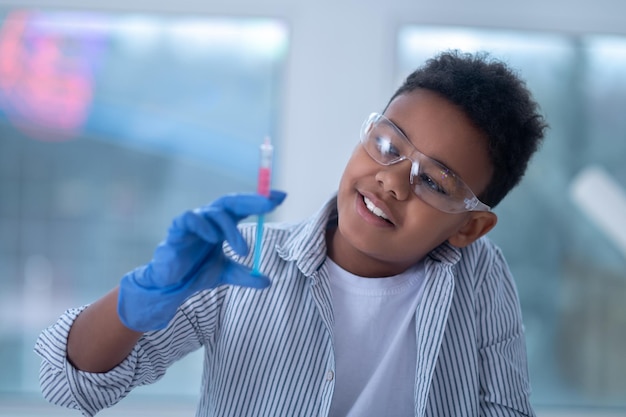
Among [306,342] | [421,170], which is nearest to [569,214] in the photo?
[421,170]

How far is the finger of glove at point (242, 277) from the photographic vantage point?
3.80 ft

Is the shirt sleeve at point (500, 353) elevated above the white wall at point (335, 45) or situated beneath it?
situated beneath

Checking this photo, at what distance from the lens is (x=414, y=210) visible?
145cm

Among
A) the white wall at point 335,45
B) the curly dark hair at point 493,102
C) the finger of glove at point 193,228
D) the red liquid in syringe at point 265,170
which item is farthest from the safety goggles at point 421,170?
the white wall at point 335,45

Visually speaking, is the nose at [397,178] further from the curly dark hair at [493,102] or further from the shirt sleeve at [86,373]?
the shirt sleeve at [86,373]

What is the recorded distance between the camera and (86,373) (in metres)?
1.26

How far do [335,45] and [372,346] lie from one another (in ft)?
3.99

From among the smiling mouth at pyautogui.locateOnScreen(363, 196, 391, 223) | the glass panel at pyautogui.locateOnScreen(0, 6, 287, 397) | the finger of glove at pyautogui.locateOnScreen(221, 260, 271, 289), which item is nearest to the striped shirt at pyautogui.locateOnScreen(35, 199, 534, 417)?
the smiling mouth at pyautogui.locateOnScreen(363, 196, 391, 223)

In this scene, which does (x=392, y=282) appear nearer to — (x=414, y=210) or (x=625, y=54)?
(x=414, y=210)

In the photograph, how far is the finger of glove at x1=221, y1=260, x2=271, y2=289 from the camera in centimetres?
116

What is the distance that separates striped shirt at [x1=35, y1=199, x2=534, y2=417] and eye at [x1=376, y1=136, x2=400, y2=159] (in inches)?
8.2

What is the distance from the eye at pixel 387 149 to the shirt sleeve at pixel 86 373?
56cm

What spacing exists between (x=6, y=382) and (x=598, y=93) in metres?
2.43

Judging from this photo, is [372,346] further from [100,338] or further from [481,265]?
[100,338]
